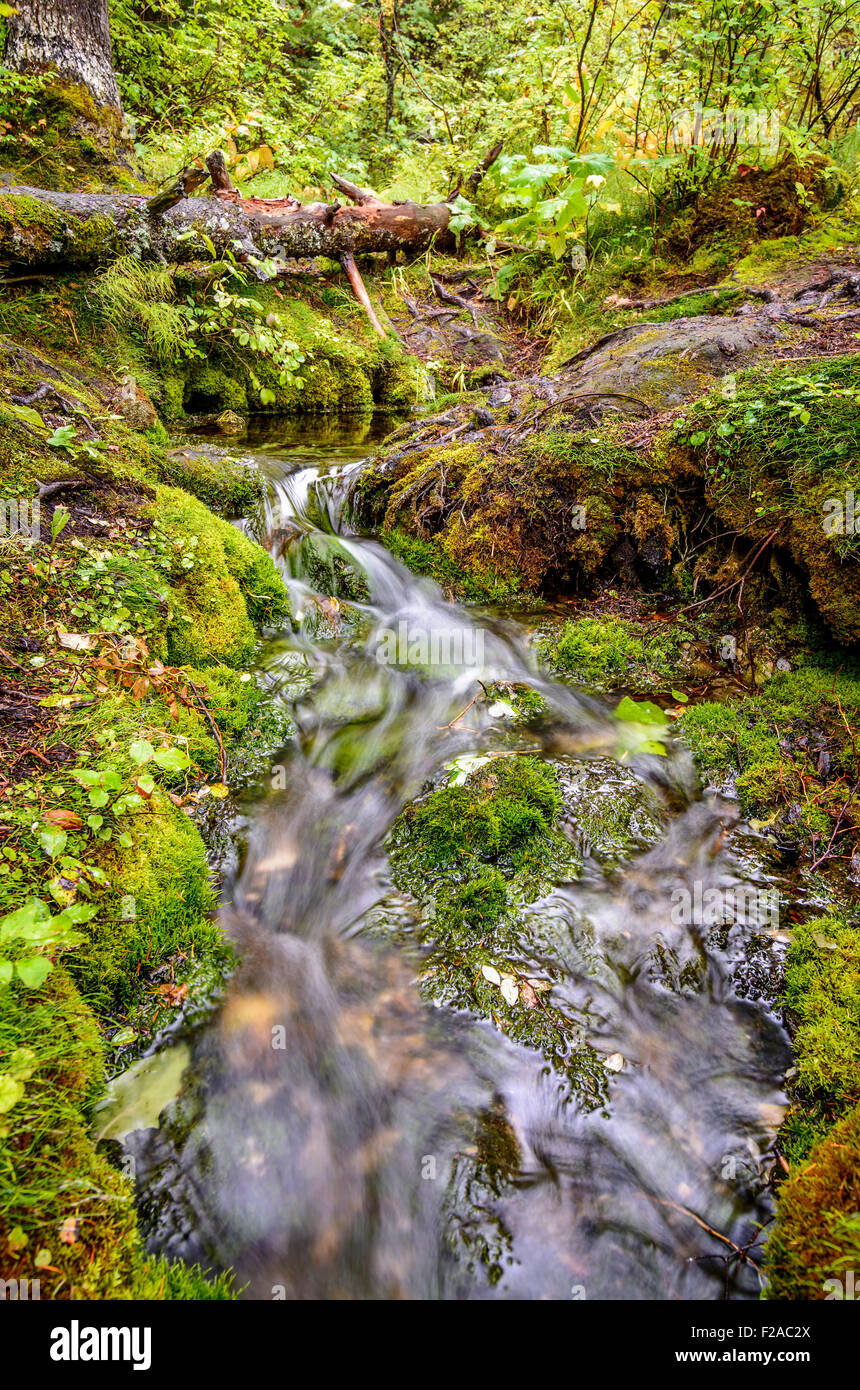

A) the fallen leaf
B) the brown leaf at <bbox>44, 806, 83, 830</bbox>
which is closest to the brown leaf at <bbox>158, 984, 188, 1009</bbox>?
the brown leaf at <bbox>44, 806, 83, 830</bbox>

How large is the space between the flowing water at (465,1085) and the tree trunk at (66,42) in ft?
27.9

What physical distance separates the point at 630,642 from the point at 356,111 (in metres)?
14.1

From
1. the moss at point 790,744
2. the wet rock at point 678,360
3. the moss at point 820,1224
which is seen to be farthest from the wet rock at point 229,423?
the moss at point 820,1224

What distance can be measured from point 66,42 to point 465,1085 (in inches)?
420

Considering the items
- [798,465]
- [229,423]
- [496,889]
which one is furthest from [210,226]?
[496,889]

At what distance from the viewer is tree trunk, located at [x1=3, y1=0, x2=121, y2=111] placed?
253 inches

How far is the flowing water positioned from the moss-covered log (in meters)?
5.39

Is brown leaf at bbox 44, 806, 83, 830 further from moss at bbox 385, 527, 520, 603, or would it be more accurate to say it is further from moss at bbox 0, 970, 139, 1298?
moss at bbox 385, 527, 520, 603

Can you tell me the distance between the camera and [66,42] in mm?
6660

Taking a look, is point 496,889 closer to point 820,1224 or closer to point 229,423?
point 820,1224

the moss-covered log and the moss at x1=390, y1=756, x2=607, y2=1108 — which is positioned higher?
the moss-covered log

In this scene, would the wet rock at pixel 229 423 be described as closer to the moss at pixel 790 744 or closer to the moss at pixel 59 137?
the moss at pixel 59 137

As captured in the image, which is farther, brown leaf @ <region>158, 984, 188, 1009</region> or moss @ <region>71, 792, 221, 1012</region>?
brown leaf @ <region>158, 984, 188, 1009</region>

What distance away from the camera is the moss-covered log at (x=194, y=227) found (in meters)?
5.29
